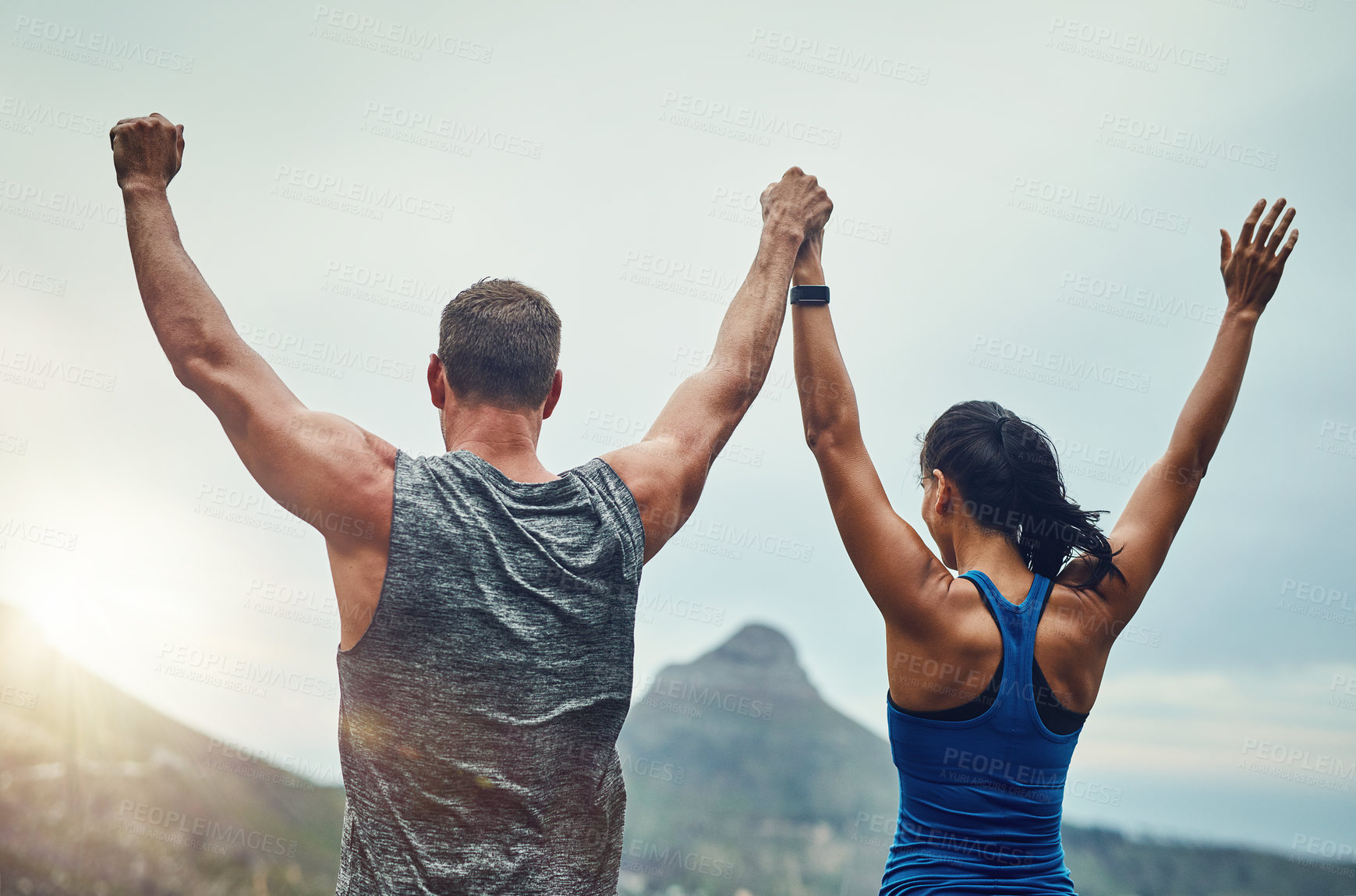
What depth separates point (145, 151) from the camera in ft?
9.72

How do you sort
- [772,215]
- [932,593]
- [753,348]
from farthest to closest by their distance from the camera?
[772,215], [753,348], [932,593]

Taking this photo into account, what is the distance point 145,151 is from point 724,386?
2054 millimetres

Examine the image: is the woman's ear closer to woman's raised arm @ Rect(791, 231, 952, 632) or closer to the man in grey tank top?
woman's raised arm @ Rect(791, 231, 952, 632)

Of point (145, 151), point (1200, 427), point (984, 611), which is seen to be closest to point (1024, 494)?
point (984, 611)

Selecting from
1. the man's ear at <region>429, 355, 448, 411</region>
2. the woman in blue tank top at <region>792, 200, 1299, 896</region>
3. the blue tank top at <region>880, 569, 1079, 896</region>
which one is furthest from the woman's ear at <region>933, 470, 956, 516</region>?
the man's ear at <region>429, 355, 448, 411</region>

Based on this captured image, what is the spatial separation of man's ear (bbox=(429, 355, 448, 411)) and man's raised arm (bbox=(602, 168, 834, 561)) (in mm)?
587

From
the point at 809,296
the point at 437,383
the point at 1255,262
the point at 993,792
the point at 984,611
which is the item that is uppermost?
the point at 1255,262

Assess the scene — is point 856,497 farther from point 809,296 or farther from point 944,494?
point 809,296

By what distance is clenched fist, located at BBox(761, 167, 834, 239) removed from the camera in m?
3.67

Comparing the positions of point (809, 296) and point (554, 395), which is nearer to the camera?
point (554, 395)

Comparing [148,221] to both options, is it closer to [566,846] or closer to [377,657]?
[377,657]

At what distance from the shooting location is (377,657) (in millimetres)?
2396

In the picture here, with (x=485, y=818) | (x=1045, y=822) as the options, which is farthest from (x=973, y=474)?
(x=485, y=818)

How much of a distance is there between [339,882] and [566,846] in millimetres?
633
